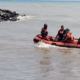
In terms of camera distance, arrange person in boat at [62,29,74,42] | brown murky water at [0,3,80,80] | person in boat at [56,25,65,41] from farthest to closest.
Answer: person in boat at [56,25,65,41]
person in boat at [62,29,74,42]
brown murky water at [0,3,80,80]

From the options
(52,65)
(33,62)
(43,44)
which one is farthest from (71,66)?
(43,44)

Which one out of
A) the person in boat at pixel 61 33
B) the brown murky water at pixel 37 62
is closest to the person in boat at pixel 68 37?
the person in boat at pixel 61 33

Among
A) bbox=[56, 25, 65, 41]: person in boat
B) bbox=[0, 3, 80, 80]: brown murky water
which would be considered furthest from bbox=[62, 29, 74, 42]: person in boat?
bbox=[0, 3, 80, 80]: brown murky water

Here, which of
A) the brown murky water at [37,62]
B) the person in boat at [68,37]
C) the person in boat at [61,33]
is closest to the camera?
the brown murky water at [37,62]

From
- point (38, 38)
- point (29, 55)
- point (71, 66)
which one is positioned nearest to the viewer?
point (71, 66)

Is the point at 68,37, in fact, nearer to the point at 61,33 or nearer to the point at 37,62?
the point at 61,33

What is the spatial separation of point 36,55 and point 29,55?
0.39m

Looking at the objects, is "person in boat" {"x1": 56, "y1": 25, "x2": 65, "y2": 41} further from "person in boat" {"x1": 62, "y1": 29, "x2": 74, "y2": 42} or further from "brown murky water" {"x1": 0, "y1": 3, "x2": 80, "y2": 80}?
"brown murky water" {"x1": 0, "y1": 3, "x2": 80, "y2": 80}

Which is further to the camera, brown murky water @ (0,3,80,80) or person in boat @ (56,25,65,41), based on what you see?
person in boat @ (56,25,65,41)

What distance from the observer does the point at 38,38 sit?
1684cm

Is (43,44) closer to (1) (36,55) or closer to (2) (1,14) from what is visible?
(1) (36,55)

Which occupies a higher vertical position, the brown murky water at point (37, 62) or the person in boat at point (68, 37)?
the person in boat at point (68, 37)

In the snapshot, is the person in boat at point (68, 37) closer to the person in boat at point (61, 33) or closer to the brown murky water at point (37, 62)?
the person in boat at point (61, 33)

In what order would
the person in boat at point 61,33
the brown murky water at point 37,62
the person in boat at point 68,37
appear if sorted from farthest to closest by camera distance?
1. the person in boat at point 61,33
2. the person in boat at point 68,37
3. the brown murky water at point 37,62
